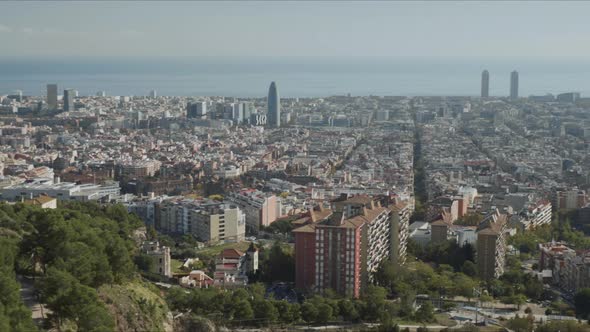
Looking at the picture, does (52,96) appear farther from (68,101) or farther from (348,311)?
(348,311)

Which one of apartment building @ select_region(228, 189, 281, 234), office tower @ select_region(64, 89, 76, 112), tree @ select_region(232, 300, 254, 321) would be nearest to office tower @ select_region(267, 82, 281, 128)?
office tower @ select_region(64, 89, 76, 112)

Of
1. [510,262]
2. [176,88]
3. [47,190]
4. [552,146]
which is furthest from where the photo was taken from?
[176,88]

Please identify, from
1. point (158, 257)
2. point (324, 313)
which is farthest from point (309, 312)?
point (158, 257)

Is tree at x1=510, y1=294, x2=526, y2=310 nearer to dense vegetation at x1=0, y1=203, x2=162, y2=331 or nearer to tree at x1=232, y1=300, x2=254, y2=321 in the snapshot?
tree at x1=232, y1=300, x2=254, y2=321

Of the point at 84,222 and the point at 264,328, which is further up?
the point at 84,222

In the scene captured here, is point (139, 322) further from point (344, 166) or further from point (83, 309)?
point (344, 166)

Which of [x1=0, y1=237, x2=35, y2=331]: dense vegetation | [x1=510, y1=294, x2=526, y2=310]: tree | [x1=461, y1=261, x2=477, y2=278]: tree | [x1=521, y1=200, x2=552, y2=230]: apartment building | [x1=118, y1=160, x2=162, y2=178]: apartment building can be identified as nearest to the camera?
[x1=0, y1=237, x2=35, y2=331]: dense vegetation

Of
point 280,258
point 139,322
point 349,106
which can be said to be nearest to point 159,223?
point 280,258

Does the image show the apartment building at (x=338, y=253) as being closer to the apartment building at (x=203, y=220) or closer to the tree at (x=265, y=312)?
the tree at (x=265, y=312)
